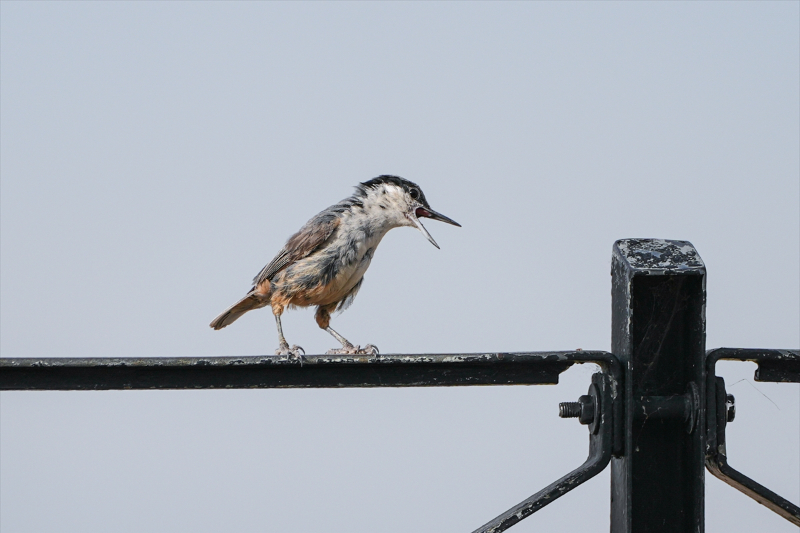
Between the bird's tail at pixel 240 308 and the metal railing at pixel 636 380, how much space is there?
3.38m

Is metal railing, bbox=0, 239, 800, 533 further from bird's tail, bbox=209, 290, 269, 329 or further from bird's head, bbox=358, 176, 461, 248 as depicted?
bird's tail, bbox=209, 290, 269, 329

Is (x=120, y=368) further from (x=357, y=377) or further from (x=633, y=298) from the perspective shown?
(x=633, y=298)

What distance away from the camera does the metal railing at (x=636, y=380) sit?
1.96 metres

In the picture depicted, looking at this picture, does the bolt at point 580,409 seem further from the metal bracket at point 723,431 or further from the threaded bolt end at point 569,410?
the metal bracket at point 723,431

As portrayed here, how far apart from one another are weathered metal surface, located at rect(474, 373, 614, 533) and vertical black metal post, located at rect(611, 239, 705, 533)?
43mm

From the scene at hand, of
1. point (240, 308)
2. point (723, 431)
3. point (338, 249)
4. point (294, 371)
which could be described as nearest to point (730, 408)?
point (723, 431)

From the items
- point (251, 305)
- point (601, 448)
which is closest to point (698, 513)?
point (601, 448)

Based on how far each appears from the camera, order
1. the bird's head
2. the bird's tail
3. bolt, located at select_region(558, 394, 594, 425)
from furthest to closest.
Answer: the bird's tail < the bird's head < bolt, located at select_region(558, 394, 594, 425)

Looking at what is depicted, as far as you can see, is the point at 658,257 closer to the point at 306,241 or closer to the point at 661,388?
the point at 661,388

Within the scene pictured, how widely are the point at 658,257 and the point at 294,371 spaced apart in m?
0.88

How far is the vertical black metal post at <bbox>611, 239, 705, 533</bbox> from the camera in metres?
1.98

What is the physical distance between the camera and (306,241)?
4945 mm

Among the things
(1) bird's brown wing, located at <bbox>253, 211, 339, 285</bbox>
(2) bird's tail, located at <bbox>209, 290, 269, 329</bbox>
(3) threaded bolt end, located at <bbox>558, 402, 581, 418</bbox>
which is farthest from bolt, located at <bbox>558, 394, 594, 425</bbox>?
(2) bird's tail, located at <bbox>209, 290, 269, 329</bbox>

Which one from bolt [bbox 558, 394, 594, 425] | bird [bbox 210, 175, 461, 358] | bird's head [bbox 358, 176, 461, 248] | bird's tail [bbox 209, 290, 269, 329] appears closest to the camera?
bolt [bbox 558, 394, 594, 425]
